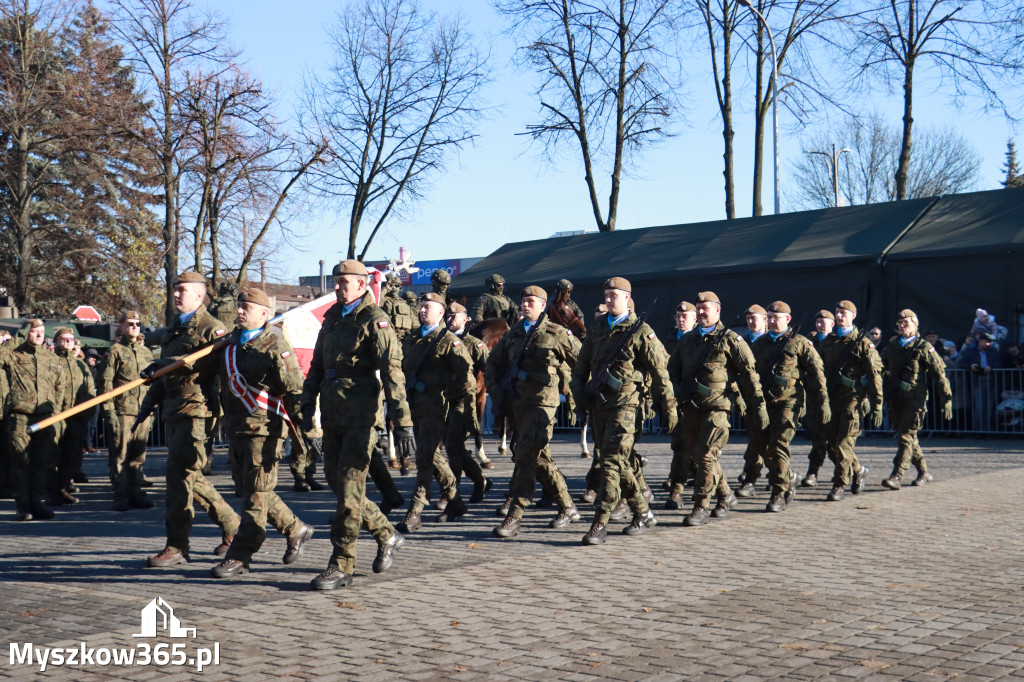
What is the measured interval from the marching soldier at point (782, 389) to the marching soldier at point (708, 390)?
1.40 feet

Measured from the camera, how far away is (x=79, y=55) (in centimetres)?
3516

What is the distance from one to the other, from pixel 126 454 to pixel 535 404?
501 centimetres

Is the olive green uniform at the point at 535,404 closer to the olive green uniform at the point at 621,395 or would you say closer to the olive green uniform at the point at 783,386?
the olive green uniform at the point at 621,395

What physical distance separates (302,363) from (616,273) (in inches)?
400

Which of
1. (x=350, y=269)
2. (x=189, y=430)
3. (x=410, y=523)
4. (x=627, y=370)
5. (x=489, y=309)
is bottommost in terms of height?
(x=410, y=523)

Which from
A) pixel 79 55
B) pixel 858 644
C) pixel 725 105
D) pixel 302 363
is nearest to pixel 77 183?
pixel 79 55

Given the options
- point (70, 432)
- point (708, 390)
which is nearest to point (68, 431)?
point (70, 432)

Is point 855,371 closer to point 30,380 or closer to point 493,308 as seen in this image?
point 493,308

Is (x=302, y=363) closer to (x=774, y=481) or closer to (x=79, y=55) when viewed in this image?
(x=774, y=481)

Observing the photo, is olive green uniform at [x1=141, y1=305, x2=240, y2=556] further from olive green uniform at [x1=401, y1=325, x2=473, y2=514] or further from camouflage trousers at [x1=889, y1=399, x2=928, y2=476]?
camouflage trousers at [x1=889, y1=399, x2=928, y2=476]

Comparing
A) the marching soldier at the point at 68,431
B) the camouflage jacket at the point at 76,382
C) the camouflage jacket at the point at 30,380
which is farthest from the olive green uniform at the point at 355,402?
the camouflage jacket at the point at 76,382

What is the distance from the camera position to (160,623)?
22.2 ft

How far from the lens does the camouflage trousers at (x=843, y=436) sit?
1254 centimetres

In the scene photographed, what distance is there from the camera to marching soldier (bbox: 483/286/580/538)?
10086mm
